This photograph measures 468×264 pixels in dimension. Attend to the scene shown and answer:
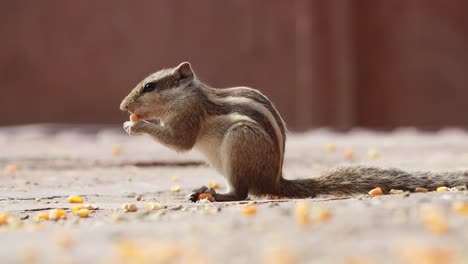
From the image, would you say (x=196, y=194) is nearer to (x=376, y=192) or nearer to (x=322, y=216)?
(x=376, y=192)

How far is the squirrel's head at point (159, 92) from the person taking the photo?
229 inches

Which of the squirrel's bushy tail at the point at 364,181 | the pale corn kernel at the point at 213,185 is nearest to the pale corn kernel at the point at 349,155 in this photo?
the pale corn kernel at the point at 213,185

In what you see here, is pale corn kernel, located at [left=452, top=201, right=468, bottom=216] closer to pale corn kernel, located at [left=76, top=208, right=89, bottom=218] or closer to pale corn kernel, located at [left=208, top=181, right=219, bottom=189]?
pale corn kernel, located at [left=76, top=208, right=89, bottom=218]

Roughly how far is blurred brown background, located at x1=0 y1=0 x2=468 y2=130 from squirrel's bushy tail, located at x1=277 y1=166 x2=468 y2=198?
366 inches

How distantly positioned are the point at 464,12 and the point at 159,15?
17.7 feet

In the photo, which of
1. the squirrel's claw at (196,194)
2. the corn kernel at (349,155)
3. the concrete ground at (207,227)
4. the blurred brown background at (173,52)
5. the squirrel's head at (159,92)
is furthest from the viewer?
the blurred brown background at (173,52)

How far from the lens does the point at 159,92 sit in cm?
588

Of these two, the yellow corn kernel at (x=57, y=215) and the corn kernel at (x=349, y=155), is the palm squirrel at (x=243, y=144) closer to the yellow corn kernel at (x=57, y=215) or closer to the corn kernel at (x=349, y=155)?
the yellow corn kernel at (x=57, y=215)

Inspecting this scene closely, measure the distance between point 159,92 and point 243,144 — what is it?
0.94m

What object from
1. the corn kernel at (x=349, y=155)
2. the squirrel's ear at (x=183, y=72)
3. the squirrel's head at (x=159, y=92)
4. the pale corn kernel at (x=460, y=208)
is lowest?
the pale corn kernel at (x=460, y=208)

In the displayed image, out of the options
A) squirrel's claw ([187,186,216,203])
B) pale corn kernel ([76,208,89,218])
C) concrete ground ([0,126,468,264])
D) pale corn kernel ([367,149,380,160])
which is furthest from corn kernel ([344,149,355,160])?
pale corn kernel ([76,208,89,218])

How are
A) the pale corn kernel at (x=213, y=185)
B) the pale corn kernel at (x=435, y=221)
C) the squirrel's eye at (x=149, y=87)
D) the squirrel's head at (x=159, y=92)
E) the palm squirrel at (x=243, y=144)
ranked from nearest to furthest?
the pale corn kernel at (x=435, y=221) < the palm squirrel at (x=243, y=144) < the squirrel's head at (x=159, y=92) < the squirrel's eye at (x=149, y=87) < the pale corn kernel at (x=213, y=185)

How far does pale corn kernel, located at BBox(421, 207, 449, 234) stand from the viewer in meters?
3.21

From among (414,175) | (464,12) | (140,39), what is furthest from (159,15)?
(414,175)
